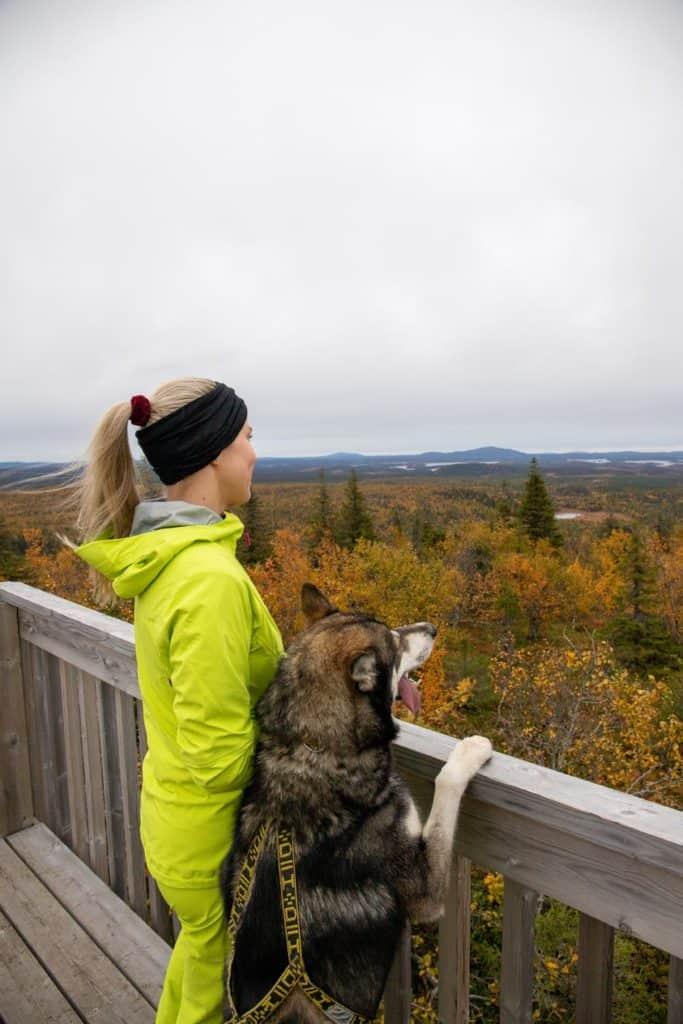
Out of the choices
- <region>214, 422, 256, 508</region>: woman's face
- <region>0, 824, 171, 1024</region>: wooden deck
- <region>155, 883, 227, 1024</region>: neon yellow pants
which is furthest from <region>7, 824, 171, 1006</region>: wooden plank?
<region>214, 422, 256, 508</region>: woman's face

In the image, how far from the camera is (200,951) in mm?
1699

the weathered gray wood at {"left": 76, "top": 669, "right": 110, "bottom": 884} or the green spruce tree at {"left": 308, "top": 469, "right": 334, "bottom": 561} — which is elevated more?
the weathered gray wood at {"left": 76, "top": 669, "right": 110, "bottom": 884}

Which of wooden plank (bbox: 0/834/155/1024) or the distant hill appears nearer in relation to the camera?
wooden plank (bbox: 0/834/155/1024)

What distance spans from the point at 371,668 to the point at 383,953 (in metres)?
0.71

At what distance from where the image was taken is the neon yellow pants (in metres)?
1.66

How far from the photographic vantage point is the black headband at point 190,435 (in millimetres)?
1808

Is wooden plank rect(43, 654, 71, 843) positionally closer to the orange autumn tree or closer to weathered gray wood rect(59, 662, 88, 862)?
weathered gray wood rect(59, 662, 88, 862)

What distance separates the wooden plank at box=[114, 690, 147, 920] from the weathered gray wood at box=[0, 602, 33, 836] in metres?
1.10

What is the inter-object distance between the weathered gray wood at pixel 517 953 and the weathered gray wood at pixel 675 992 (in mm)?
300

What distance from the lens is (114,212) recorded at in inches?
1529

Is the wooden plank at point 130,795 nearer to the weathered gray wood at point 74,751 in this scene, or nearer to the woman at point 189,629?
the weathered gray wood at point 74,751

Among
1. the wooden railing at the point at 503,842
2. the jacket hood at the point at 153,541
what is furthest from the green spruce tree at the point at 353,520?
the jacket hood at the point at 153,541

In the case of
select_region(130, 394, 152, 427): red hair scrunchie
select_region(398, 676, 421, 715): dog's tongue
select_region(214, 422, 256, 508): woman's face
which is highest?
select_region(130, 394, 152, 427): red hair scrunchie

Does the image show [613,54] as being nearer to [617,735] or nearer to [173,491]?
Result: [617,735]
